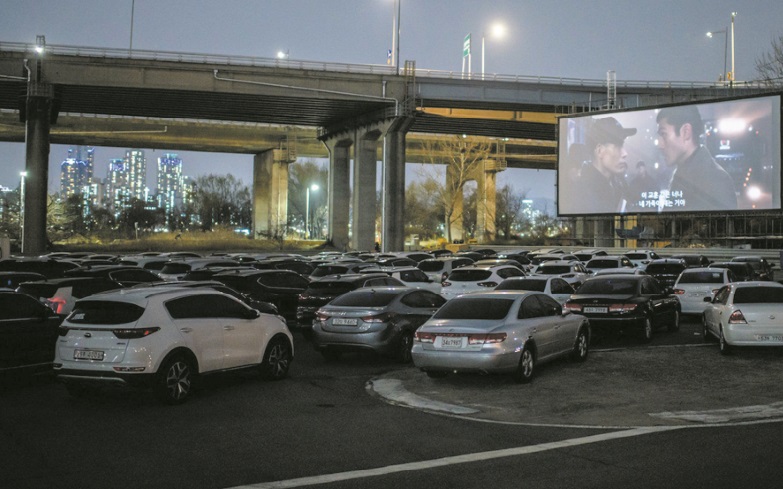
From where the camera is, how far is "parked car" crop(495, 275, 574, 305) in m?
18.8

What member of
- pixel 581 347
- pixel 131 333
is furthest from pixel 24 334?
pixel 581 347

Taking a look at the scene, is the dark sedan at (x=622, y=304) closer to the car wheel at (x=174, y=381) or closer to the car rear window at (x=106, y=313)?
the car wheel at (x=174, y=381)

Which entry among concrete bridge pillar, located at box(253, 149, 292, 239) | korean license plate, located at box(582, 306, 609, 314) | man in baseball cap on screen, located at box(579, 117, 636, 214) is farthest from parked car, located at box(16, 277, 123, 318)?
concrete bridge pillar, located at box(253, 149, 292, 239)

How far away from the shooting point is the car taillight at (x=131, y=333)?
10.2 metres

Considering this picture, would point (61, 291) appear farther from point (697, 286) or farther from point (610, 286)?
point (697, 286)

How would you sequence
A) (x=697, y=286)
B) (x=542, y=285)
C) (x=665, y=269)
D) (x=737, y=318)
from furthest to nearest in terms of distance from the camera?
(x=665, y=269) < (x=697, y=286) < (x=542, y=285) < (x=737, y=318)

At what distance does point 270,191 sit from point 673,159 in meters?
54.0

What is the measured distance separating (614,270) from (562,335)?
45.5ft

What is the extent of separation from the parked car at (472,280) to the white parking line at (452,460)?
1245 centimetres

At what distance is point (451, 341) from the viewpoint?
11828 millimetres

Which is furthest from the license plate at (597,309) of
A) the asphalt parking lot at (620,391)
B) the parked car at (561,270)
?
the parked car at (561,270)

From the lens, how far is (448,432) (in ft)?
29.9

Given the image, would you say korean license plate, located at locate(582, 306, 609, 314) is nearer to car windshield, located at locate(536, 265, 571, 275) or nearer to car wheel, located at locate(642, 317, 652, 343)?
car wheel, located at locate(642, 317, 652, 343)

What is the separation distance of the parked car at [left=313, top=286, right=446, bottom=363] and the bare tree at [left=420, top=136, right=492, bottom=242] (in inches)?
2710
